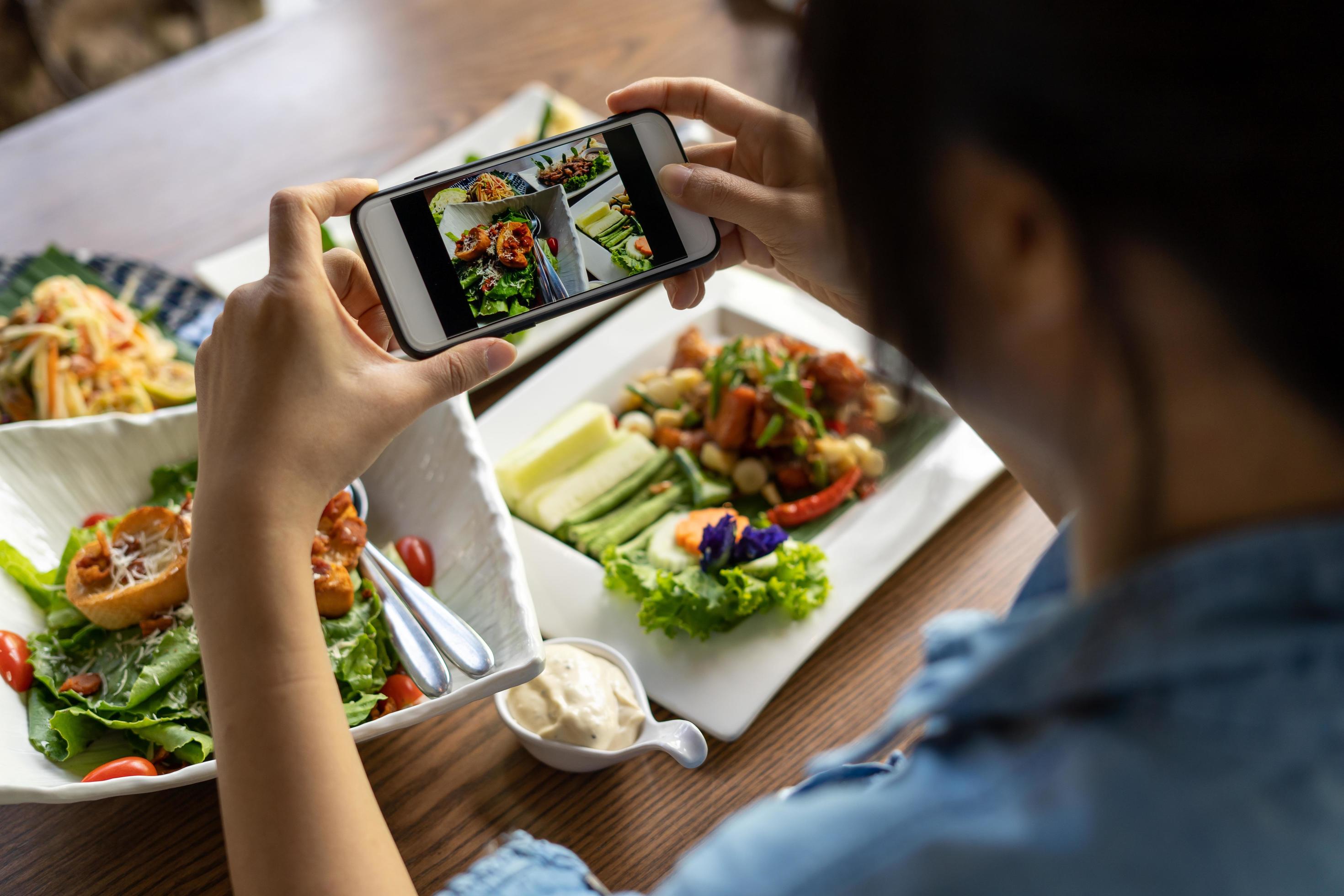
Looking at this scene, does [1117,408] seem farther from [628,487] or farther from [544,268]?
[628,487]

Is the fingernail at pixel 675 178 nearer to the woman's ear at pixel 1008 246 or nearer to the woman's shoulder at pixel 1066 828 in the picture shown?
the woman's ear at pixel 1008 246

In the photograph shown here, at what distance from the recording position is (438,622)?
1225 millimetres

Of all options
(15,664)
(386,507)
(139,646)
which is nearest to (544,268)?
(386,507)

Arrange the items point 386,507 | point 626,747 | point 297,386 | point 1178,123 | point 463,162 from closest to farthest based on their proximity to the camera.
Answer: point 1178,123 → point 297,386 → point 626,747 → point 386,507 → point 463,162

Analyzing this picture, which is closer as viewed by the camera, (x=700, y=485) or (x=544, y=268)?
(x=544, y=268)

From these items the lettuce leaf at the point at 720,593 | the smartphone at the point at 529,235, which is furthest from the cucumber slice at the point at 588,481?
the smartphone at the point at 529,235

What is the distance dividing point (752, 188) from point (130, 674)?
3.45 ft

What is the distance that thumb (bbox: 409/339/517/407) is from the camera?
3.46ft

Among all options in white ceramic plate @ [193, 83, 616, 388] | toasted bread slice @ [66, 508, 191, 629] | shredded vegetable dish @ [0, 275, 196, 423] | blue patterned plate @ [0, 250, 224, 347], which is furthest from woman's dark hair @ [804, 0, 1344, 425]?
blue patterned plate @ [0, 250, 224, 347]

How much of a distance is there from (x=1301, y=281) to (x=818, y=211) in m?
0.85

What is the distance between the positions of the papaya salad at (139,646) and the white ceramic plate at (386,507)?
0.03 meters

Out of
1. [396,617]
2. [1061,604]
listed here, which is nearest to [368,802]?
[396,617]

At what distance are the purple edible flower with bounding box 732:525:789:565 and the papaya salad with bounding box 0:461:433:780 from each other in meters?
0.54

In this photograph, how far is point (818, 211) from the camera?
4.18 feet
